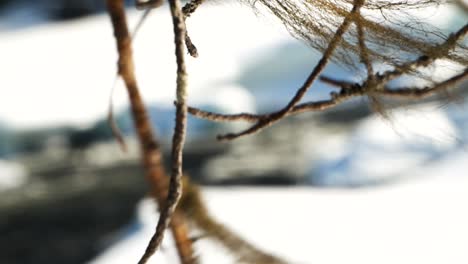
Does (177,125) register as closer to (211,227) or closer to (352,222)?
(211,227)

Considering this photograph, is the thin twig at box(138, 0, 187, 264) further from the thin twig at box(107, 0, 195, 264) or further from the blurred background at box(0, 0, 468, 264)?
the blurred background at box(0, 0, 468, 264)

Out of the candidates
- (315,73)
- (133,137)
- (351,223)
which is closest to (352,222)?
(351,223)

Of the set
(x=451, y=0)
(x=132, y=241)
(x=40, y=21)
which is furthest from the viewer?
(x=40, y=21)

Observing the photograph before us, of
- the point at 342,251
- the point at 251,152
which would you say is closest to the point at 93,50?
the point at 251,152

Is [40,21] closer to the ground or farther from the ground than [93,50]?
farther from the ground

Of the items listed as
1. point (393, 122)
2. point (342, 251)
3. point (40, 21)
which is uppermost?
point (40, 21)

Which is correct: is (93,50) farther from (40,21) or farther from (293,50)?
(293,50)
